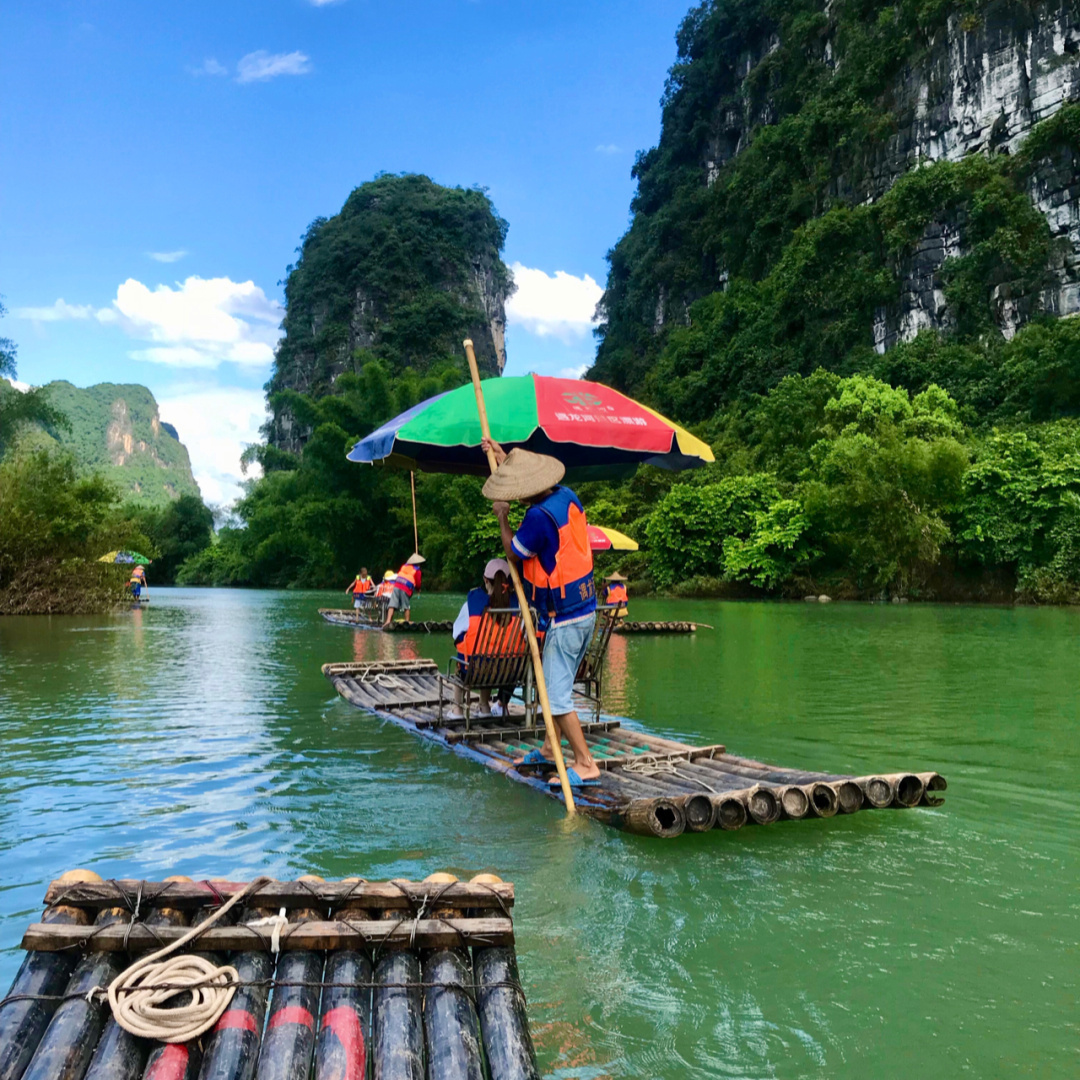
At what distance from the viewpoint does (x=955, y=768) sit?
21.6 feet

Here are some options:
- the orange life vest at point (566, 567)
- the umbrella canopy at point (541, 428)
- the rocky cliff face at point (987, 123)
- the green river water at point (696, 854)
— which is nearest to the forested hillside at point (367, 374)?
the rocky cliff face at point (987, 123)

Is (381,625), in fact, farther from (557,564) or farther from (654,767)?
(557,564)

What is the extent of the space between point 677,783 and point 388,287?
8058 cm

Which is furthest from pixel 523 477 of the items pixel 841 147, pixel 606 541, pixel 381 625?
pixel 841 147

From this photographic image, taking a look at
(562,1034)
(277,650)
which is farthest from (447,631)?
(562,1034)

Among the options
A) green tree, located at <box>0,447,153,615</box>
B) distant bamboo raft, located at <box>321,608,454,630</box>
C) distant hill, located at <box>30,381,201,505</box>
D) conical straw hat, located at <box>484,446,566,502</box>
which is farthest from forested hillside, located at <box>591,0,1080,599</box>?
distant hill, located at <box>30,381,201,505</box>

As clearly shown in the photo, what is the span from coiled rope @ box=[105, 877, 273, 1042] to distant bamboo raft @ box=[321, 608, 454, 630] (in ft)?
56.7

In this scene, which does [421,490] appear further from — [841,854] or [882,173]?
[841,854]

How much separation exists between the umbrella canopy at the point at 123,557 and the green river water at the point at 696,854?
1463 cm

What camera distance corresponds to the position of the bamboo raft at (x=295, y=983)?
7.32 feet

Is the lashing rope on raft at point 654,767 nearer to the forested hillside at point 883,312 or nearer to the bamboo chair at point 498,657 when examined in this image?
the bamboo chair at point 498,657

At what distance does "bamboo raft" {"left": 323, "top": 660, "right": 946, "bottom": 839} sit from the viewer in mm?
4770

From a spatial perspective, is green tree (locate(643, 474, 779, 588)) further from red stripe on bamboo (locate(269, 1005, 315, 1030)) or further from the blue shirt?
red stripe on bamboo (locate(269, 1005, 315, 1030))

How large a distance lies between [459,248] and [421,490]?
5155 centimetres
